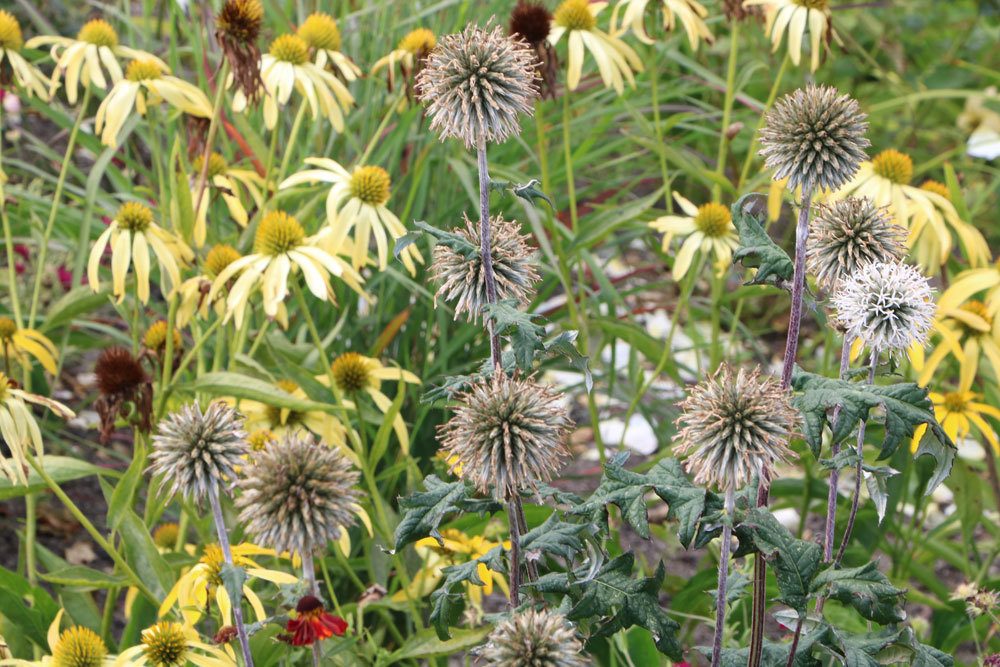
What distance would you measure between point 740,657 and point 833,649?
134 millimetres

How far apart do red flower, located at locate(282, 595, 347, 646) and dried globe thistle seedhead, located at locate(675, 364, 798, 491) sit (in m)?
0.33

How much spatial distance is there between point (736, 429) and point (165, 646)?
24.6 inches

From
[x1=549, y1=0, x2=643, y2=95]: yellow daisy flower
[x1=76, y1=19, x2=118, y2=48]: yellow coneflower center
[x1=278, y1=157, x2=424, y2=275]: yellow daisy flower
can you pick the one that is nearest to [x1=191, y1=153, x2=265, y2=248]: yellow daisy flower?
[x1=278, y1=157, x2=424, y2=275]: yellow daisy flower

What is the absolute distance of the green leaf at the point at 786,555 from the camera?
0.92 metres

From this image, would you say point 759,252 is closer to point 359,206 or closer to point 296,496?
point 296,496

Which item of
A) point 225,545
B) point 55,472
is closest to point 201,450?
point 225,545

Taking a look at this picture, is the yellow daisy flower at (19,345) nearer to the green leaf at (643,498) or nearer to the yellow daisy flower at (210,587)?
the yellow daisy flower at (210,587)

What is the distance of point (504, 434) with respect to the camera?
922 mm

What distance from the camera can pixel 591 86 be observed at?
263 centimetres

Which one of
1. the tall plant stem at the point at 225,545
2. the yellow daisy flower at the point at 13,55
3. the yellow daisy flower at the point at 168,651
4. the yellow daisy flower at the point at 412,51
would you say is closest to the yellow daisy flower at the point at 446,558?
the yellow daisy flower at the point at 168,651

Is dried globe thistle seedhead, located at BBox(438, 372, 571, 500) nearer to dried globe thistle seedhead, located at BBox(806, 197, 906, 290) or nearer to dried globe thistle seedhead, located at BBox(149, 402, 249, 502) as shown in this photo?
dried globe thistle seedhead, located at BBox(149, 402, 249, 502)

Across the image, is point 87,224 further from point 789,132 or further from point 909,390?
point 909,390

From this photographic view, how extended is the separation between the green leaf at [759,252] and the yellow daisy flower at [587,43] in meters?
0.87

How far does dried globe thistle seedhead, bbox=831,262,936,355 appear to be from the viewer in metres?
0.99
